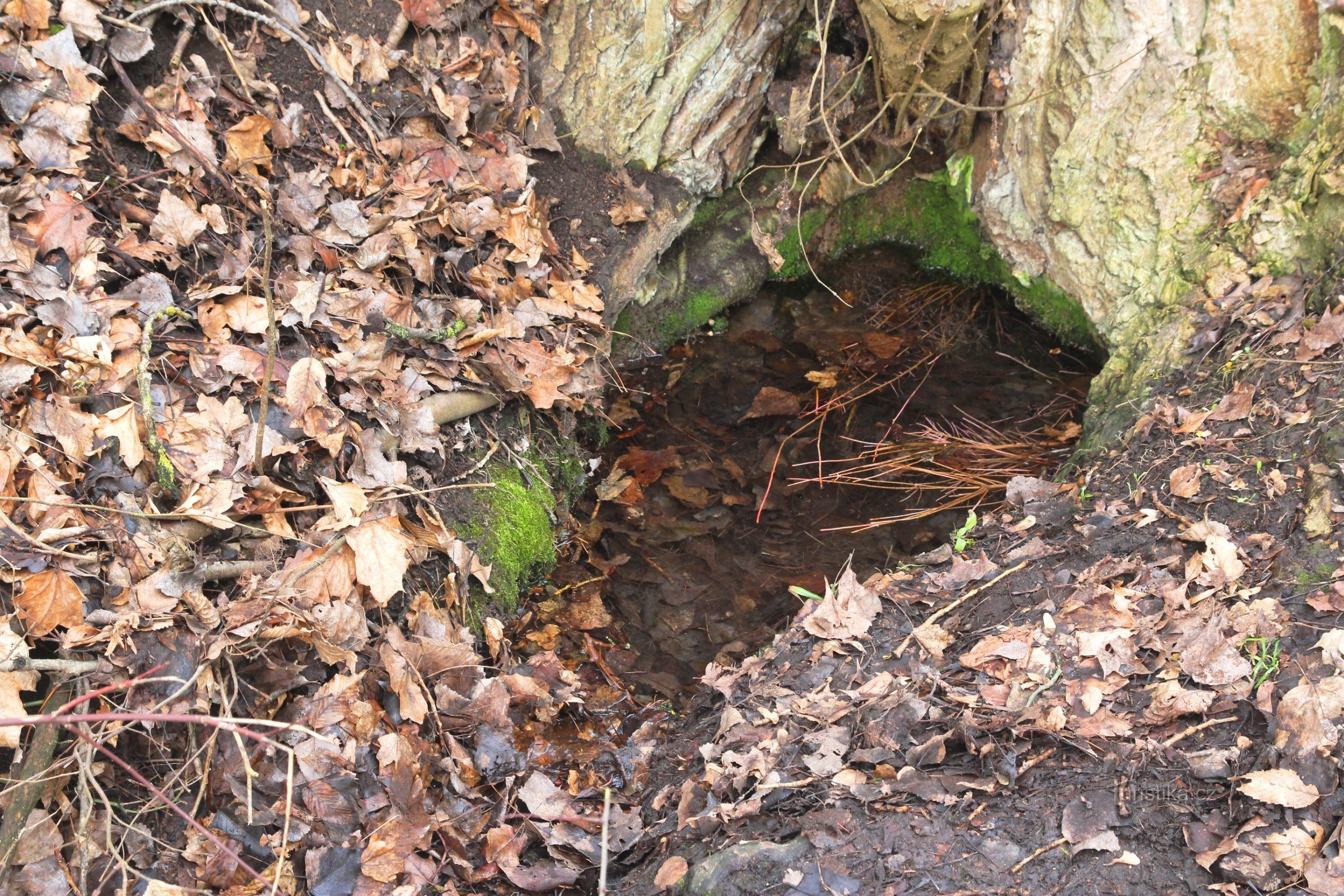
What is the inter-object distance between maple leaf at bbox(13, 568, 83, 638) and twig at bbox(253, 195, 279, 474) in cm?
62

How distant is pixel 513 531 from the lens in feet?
12.0

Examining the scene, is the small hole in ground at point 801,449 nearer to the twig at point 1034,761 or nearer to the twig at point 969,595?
the twig at point 969,595

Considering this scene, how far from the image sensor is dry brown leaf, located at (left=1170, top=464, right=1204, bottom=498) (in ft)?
10.1

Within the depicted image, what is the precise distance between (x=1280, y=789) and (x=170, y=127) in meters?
4.05

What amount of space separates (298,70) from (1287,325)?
4.25m

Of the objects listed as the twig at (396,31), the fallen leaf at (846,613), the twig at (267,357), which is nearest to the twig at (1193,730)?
the fallen leaf at (846,613)

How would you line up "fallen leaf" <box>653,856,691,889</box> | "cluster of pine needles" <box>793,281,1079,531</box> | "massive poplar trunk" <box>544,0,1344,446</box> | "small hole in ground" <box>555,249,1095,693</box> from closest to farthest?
"fallen leaf" <box>653,856,691,889</box>
"massive poplar trunk" <box>544,0,1344,446</box>
"small hole in ground" <box>555,249,1095,693</box>
"cluster of pine needles" <box>793,281,1079,531</box>

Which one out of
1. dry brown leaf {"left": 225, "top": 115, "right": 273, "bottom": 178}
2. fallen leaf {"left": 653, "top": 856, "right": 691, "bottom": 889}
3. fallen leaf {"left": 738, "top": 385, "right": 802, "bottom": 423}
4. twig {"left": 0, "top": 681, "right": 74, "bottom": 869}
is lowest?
fallen leaf {"left": 653, "top": 856, "right": 691, "bottom": 889}

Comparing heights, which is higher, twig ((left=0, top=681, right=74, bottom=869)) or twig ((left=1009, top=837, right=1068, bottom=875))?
twig ((left=1009, top=837, right=1068, bottom=875))

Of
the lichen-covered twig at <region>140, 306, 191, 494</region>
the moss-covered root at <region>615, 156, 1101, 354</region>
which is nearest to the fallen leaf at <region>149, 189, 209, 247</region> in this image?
the lichen-covered twig at <region>140, 306, 191, 494</region>

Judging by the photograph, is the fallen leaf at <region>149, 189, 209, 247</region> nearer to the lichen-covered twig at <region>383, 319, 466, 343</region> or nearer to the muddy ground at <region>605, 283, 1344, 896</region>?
the lichen-covered twig at <region>383, 319, 466, 343</region>

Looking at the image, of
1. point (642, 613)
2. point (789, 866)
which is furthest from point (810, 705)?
point (642, 613)

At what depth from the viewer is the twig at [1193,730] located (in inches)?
89.7

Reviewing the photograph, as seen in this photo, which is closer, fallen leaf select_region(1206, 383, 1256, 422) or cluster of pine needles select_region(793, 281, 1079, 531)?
fallen leaf select_region(1206, 383, 1256, 422)
